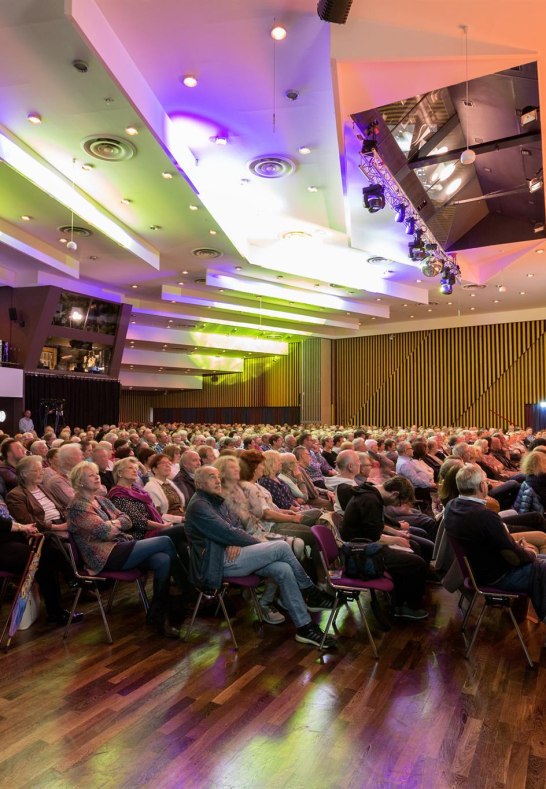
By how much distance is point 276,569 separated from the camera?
369cm

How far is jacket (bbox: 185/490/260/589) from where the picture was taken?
3.62 metres

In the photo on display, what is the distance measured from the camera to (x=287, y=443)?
962 cm

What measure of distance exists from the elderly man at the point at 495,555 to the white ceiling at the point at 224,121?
13.8 ft

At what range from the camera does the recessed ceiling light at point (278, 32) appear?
521cm

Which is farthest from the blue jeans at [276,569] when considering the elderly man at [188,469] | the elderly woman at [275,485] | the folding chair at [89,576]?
the elderly man at [188,469]

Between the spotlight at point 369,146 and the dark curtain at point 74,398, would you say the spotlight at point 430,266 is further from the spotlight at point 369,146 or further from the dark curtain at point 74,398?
the dark curtain at point 74,398

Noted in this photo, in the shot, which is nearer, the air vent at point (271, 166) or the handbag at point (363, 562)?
the handbag at point (363, 562)

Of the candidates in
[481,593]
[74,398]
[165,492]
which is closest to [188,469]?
[165,492]

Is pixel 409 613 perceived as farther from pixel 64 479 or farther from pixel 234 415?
pixel 234 415

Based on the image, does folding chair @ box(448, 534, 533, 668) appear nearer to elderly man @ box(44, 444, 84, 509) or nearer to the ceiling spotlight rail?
elderly man @ box(44, 444, 84, 509)

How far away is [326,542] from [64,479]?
2421 millimetres

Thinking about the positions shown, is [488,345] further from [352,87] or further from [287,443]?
[352,87]

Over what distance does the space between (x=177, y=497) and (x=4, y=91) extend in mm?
4851

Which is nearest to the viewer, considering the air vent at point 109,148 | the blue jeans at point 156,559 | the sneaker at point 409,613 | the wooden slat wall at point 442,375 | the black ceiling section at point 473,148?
the blue jeans at point 156,559
